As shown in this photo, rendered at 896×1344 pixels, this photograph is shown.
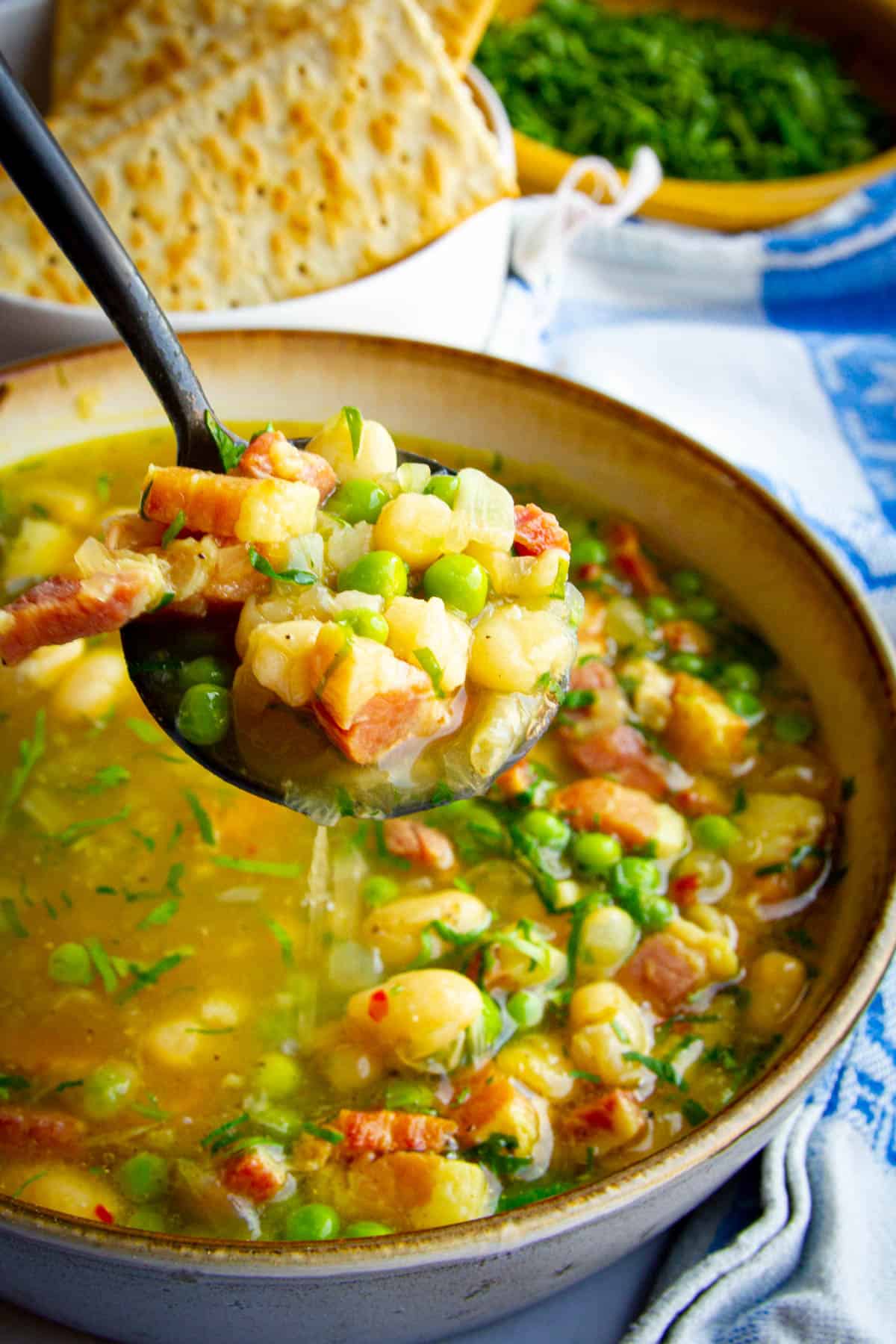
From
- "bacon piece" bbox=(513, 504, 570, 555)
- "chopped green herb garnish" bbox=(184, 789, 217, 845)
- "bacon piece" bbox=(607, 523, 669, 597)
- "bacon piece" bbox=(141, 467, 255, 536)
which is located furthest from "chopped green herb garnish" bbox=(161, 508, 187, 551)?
"bacon piece" bbox=(607, 523, 669, 597)

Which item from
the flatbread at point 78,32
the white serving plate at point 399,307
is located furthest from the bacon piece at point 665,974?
the flatbread at point 78,32

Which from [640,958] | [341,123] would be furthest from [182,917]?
[341,123]

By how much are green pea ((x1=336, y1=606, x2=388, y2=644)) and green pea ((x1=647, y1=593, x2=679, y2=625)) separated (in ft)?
4.22

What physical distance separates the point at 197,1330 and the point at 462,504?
Result: 1.38 meters

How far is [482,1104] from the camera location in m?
2.34

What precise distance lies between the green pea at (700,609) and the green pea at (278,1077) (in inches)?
57.4

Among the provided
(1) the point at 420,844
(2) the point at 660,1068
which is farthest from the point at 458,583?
(2) the point at 660,1068

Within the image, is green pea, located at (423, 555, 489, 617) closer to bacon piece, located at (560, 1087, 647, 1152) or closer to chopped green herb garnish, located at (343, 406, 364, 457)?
chopped green herb garnish, located at (343, 406, 364, 457)

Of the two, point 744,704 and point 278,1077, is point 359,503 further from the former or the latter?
point 744,704

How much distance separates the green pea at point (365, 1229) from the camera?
7.16ft

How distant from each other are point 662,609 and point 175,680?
1.36m

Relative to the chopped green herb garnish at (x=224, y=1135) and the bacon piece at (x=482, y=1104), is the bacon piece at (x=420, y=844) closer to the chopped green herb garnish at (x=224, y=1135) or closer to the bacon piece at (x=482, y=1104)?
the bacon piece at (x=482, y=1104)

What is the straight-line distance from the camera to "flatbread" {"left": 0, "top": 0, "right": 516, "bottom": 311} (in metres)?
3.41

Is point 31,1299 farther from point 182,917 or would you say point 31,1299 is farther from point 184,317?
point 184,317
